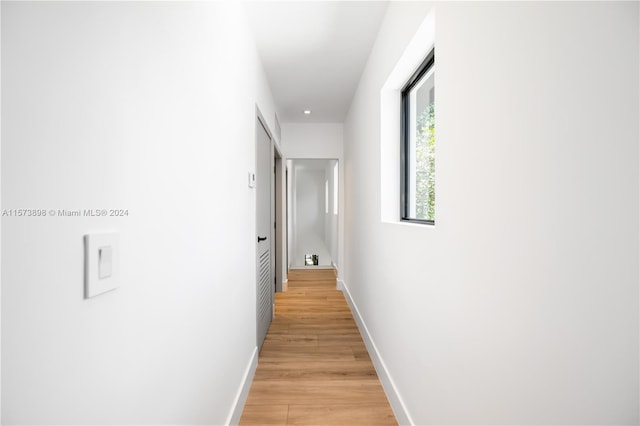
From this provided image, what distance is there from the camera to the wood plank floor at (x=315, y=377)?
75.7 inches

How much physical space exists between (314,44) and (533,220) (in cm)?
233

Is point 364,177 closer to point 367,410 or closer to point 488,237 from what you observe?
point 367,410

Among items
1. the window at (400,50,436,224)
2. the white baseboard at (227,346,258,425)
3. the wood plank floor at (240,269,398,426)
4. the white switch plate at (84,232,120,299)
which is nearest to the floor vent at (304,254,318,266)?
the wood plank floor at (240,269,398,426)

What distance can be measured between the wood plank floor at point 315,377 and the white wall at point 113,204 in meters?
0.69

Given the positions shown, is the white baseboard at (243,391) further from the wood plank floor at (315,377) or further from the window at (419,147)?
the window at (419,147)

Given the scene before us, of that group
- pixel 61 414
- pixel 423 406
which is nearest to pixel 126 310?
pixel 61 414

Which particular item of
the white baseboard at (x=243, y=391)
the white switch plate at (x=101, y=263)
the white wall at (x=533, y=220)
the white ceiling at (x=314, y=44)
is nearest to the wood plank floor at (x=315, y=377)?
the white baseboard at (x=243, y=391)

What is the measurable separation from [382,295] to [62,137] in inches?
83.5

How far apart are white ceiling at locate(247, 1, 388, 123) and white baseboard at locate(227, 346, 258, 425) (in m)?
2.37

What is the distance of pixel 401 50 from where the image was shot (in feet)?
5.87

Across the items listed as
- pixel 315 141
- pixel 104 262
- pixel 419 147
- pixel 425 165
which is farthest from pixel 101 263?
pixel 315 141

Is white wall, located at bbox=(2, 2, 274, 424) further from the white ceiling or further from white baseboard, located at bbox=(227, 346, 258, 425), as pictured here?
the white ceiling

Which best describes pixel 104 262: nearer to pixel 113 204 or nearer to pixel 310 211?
pixel 113 204

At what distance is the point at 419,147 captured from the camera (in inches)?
79.1
